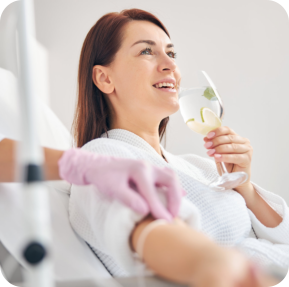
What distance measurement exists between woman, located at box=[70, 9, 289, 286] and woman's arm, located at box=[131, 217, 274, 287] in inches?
5.5

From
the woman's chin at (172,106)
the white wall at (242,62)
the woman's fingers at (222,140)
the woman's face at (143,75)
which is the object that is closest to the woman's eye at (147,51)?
the woman's face at (143,75)

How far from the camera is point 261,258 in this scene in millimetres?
991

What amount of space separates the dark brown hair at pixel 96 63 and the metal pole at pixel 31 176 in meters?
0.85

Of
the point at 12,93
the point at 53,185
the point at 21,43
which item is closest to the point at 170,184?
the point at 21,43

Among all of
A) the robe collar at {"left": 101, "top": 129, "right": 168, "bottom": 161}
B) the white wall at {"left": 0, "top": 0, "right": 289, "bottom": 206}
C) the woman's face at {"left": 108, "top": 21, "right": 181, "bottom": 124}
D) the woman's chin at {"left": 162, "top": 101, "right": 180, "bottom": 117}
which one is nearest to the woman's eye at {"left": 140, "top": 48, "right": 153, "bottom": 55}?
the woman's face at {"left": 108, "top": 21, "right": 181, "bottom": 124}

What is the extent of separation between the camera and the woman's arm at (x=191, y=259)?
350 millimetres

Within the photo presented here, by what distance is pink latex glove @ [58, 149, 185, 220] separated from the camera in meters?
0.58

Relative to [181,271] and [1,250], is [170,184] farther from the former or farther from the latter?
[1,250]

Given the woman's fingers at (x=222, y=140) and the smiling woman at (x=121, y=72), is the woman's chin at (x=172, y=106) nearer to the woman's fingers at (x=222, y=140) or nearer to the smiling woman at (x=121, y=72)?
the smiling woman at (x=121, y=72)

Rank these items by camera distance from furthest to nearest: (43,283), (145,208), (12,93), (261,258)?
(12,93)
(261,258)
(145,208)
(43,283)

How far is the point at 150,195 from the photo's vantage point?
58cm

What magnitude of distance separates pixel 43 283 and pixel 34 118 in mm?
234

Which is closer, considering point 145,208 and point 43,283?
point 43,283

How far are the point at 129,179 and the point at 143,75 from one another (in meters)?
0.71
